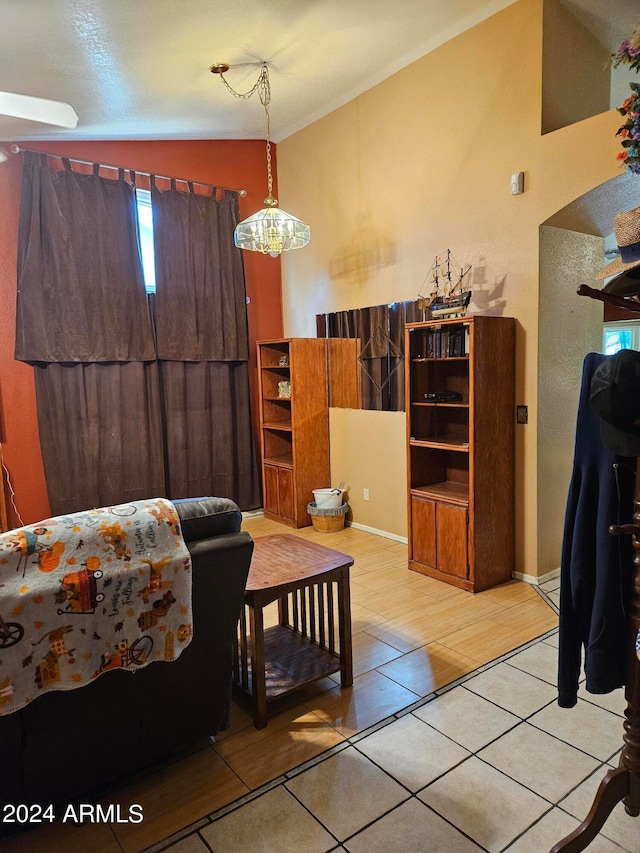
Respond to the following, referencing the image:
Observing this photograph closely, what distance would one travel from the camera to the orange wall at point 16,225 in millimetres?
4258

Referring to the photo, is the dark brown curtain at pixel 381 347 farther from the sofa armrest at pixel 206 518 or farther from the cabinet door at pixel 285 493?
the sofa armrest at pixel 206 518

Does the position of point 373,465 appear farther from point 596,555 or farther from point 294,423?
point 596,555

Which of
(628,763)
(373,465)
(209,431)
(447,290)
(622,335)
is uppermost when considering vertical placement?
(447,290)

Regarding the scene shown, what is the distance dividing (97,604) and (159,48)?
3345mm

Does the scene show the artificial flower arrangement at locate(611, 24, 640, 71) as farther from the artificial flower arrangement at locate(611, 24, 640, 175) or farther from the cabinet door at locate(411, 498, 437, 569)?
the cabinet door at locate(411, 498, 437, 569)

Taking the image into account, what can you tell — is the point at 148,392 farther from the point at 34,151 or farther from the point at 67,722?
the point at 67,722

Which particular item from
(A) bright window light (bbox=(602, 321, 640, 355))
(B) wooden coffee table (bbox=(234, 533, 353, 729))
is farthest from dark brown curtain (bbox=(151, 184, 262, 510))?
(A) bright window light (bbox=(602, 321, 640, 355))

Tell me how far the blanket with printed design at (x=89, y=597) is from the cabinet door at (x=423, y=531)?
7.77 feet

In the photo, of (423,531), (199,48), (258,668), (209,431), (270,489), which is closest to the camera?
(258,668)

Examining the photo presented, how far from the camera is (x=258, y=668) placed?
7.16 ft

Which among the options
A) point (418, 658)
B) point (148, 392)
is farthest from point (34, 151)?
point (418, 658)

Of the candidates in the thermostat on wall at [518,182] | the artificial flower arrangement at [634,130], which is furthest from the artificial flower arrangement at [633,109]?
the thermostat on wall at [518,182]

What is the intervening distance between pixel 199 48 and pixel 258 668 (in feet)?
11.9

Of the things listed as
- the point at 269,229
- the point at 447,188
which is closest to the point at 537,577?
the point at 447,188
